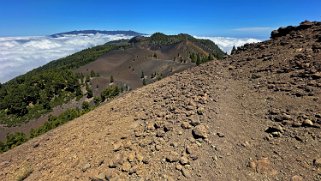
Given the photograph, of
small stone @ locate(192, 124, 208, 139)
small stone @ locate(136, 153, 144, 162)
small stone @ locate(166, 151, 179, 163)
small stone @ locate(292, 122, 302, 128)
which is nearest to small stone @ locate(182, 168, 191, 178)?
small stone @ locate(166, 151, 179, 163)

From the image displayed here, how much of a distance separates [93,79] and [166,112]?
118328 mm

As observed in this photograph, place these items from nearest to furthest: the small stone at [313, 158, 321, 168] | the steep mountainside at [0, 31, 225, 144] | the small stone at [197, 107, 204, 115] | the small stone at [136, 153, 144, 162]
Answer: the small stone at [313, 158, 321, 168], the small stone at [136, 153, 144, 162], the small stone at [197, 107, 204, 115], the steep mountainside at [0, 31, 225, 144]

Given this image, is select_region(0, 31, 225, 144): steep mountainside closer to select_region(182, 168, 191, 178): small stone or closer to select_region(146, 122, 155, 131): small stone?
select_region(146, 122, 155, 131): small stone

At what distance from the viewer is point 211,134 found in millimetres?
12070

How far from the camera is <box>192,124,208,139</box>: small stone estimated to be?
1186 cm

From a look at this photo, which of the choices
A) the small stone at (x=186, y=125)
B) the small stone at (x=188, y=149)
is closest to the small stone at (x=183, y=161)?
the small stone at (x=188, y=149)

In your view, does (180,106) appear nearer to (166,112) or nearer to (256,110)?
(166,112)

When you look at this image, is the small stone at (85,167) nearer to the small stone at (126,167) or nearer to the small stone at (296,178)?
the small stone at (126,167)

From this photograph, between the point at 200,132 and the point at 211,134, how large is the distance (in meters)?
0.52

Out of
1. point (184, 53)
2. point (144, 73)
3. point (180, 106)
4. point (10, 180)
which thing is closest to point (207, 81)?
point (180, 106)

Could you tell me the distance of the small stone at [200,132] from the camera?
467 inches

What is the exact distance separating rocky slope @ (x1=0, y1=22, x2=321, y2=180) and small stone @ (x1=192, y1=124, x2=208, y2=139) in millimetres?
47

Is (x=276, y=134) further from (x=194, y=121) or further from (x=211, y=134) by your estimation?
(x=194, y=121)

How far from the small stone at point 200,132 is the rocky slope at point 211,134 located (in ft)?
0.15
